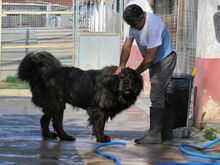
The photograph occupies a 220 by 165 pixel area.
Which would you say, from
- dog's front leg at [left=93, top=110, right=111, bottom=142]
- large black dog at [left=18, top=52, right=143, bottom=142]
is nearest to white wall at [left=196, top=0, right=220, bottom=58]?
large black dog at [left=18, top=52, right=143, bottom=142]

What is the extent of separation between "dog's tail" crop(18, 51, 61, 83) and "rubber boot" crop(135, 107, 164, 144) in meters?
1.65

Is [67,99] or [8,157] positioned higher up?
[67,99]

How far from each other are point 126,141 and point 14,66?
13.0 meters

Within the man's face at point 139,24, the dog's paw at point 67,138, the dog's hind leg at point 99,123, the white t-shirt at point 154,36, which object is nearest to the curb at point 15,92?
the dog's paw at point 67,138

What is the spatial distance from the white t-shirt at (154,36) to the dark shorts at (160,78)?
0.09m

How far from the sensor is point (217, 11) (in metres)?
9.60

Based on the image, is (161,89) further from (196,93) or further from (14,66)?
(14,66)

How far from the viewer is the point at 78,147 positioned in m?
7.77

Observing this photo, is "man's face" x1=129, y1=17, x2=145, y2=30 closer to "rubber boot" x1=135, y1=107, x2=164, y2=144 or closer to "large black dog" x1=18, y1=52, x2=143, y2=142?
"large black dog" x1=18, y1=52, x2=143, y2=142

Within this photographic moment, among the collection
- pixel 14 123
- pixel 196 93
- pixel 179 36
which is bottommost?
pixel 14 123

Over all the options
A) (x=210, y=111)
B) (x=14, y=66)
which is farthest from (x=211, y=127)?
(x=14, y=66)

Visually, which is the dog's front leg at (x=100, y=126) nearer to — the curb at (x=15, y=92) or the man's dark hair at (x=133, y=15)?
the man's dark hair at (x=133, y=15)

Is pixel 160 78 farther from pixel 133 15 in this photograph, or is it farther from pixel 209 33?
pixel 209 33

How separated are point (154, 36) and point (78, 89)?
1.43 meters
